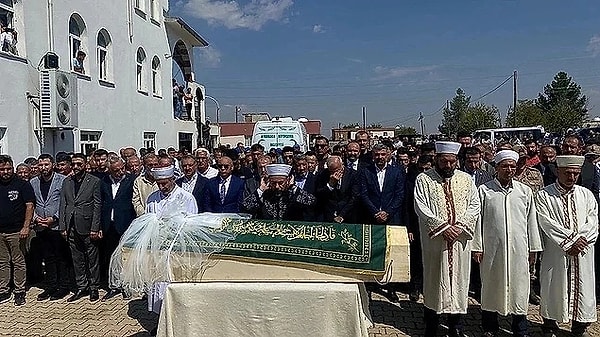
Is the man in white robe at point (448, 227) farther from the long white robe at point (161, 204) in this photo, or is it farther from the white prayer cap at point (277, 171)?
the long white robe at point (161, 204)

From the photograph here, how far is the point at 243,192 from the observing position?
6406mm

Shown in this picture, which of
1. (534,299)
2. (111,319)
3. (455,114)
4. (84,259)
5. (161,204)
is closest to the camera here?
(161,204)

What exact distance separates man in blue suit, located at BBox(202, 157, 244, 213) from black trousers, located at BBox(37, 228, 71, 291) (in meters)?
2.59

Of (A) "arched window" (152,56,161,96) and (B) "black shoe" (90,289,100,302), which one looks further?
(A) "arched window" (152,56,161,96)

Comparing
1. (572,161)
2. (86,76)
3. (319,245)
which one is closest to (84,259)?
(319,245)

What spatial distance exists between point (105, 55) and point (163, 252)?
12100mm

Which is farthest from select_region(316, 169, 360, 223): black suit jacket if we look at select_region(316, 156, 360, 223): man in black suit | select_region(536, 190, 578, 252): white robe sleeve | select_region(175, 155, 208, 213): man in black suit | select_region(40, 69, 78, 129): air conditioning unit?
select_region(40, 69, 78, 129): air conditioning unit

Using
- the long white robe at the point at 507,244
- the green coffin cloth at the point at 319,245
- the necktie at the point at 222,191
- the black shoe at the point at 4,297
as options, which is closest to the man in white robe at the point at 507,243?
the long white robe at the point at 507,244

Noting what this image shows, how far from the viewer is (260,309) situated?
435cm

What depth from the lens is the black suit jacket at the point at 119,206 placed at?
283 inches

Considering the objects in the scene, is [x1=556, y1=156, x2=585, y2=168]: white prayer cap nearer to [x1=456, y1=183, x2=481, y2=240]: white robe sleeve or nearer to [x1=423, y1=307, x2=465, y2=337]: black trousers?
[x1=456, y1=183, x2=481, y2=240]: white robe sleeve

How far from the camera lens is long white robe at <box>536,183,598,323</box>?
5.33m

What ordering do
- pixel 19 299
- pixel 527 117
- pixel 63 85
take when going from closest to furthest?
pixel 19 299 < pixel 63 85 < pixel 527 117

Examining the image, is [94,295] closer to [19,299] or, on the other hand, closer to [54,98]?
[19,299]
